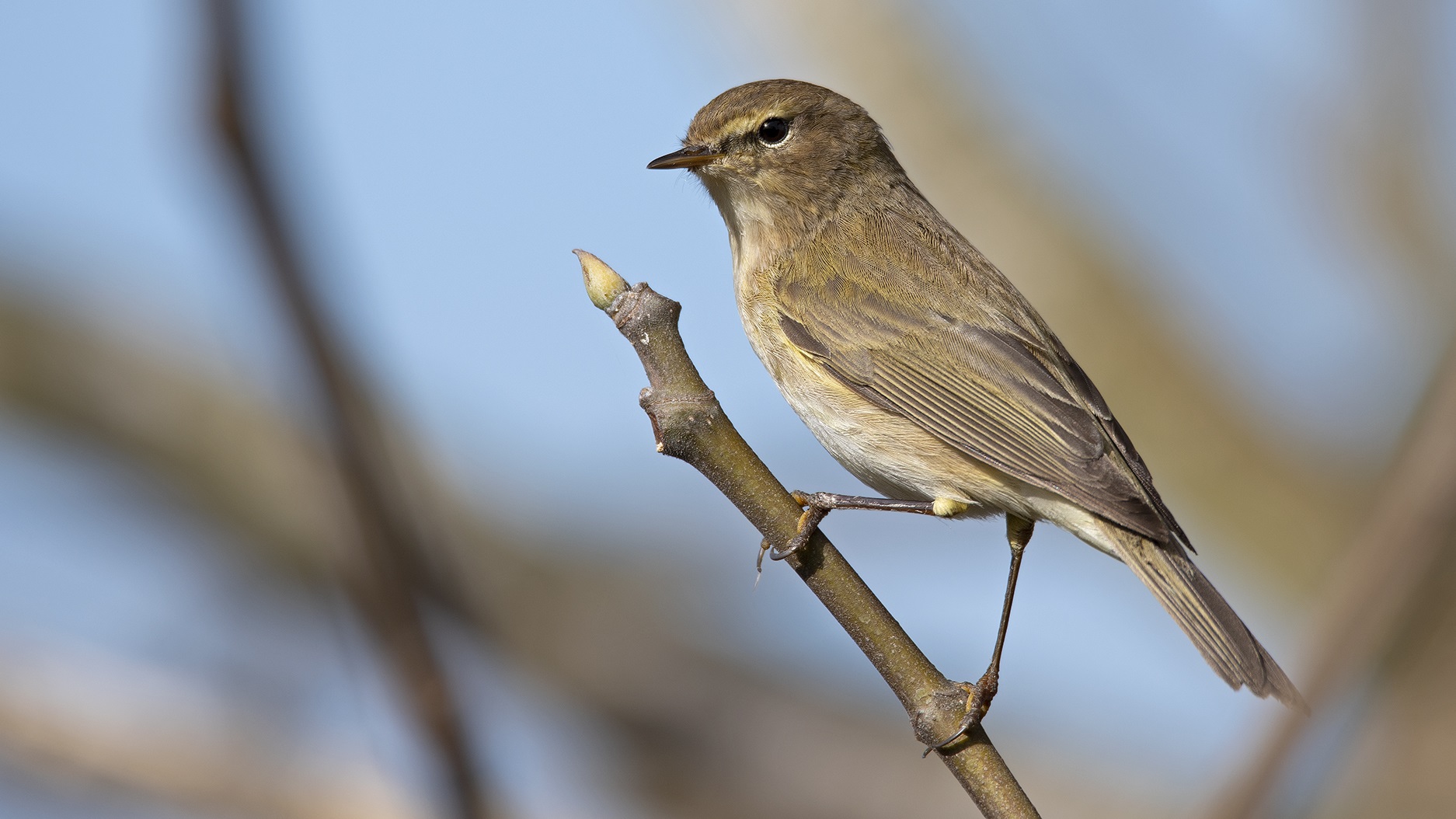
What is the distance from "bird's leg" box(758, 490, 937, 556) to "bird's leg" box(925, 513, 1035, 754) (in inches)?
7.2

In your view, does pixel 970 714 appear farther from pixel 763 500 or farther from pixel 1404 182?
pixel 1404 182

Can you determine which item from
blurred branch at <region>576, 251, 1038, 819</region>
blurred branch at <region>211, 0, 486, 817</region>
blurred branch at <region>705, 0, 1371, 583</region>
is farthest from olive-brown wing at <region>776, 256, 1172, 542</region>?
blurred branch at <region>705, 0, 1371, 583</region>

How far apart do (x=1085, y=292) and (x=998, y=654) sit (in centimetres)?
671

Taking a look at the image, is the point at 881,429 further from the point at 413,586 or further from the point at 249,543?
the point at 249,543

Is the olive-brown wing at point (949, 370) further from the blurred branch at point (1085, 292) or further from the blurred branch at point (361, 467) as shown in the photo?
the blurred branch at point (1085, 292)

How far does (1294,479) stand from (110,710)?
7.62 meters

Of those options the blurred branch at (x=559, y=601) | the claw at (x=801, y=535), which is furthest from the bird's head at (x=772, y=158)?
the blurred branch at (x=559, y=601)

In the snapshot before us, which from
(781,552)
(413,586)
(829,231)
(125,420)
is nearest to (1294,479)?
(829,231)

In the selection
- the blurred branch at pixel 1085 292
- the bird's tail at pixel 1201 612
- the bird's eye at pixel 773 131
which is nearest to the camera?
the bird's tail at pixel 1201 612

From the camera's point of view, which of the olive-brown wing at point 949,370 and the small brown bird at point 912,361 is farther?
the olive-brown wing at point 949,370

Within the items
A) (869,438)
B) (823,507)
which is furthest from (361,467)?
(869,438)

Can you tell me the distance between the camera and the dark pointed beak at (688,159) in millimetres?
3695

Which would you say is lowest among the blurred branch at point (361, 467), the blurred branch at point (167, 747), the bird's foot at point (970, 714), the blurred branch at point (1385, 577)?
the blurred branch at point (1385, 577)

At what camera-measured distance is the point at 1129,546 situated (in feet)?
10.1
